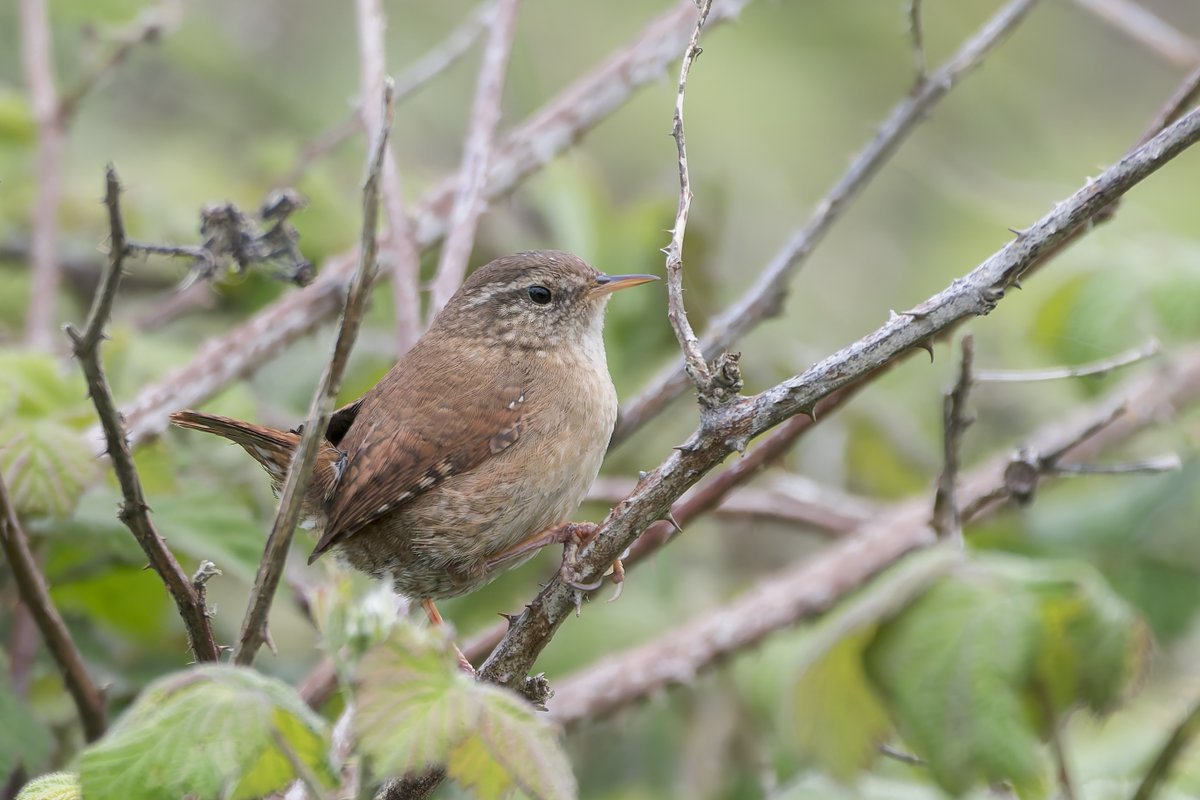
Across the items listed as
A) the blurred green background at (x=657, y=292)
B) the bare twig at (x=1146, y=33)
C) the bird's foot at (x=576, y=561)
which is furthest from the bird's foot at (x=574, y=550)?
the bare twig at (x=1146, y=33)

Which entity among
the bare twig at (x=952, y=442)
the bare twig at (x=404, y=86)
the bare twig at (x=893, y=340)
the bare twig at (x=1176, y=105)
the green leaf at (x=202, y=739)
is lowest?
the green leaf at (x=202, y=739)

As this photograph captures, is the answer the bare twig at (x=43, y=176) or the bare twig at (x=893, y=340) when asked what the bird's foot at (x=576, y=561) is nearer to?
the bare twig at (x=893, y=340)

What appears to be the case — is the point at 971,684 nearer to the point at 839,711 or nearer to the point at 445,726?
the point at 839,711

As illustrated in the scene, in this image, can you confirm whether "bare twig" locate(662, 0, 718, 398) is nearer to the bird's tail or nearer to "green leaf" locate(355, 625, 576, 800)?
"green leaf" locate(355, 625, 576, 800)

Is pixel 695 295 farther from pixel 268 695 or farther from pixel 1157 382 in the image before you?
pixel 268 695

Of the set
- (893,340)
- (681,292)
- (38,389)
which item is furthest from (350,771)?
(38,389)

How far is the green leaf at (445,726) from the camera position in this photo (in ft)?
5.25

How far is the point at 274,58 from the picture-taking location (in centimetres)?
701

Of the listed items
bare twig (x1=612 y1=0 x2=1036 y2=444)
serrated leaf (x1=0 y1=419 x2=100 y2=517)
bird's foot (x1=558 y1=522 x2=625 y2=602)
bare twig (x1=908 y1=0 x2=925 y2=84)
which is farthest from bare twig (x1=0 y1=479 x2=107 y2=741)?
bare twig (x1=908 y1=0 x2=925 y2=84)

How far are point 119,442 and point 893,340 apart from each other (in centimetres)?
118

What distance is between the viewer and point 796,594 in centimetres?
386

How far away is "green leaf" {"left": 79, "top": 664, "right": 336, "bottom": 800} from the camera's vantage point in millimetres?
1637

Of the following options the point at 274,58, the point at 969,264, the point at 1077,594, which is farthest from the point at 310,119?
the point at 1077,594

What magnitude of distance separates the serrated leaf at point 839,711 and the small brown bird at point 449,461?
69cm
